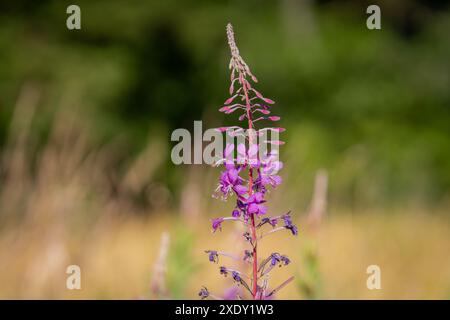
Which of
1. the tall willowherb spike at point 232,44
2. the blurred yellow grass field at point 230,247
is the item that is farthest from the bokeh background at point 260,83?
the tall willowherb spike at point 232,44

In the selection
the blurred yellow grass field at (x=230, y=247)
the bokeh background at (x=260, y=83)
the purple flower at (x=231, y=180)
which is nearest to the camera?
the purple flower at (x=231, y=180)

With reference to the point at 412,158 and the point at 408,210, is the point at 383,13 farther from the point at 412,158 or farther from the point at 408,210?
the point at 408,210

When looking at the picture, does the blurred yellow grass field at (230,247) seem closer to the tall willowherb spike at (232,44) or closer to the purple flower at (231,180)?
the purple flower at (231,180)

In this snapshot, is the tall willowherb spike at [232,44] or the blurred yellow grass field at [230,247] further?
the blurred yellow grass field at [230,247]

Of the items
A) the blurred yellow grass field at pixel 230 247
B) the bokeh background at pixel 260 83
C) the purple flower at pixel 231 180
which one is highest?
the bokeh background at pixel 260 83

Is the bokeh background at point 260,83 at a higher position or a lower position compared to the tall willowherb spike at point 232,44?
higher

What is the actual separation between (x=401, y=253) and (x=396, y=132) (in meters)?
5.91

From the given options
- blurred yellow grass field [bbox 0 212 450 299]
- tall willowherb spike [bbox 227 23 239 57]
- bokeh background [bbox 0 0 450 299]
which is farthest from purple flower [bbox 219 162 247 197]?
bokeh background [bbox 0 0 450 299]

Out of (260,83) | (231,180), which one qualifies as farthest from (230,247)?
(260,83)

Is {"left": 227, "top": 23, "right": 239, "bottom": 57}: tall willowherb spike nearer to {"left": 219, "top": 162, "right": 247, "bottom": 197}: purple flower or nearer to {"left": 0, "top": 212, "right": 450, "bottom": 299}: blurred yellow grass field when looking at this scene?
{"left": 219, "top": 162, "right": 247, "bottom": 197}: purple flower

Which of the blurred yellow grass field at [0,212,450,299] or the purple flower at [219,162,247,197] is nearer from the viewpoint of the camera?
the purple flower at [219,162,247,197]

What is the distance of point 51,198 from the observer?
3689mm

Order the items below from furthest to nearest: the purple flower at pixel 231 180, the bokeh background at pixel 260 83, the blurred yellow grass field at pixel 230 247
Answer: the bokeh background at pixel 260 83 → the blurred yellow grass field at pixel 230 247 → the purple flower at pixel 231 180
